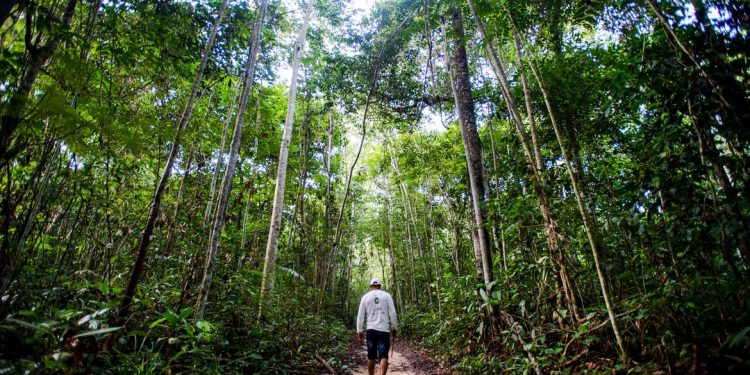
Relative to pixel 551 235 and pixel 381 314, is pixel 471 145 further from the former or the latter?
pixel 381 314

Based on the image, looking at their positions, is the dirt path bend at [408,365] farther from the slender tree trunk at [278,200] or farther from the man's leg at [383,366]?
the slender tree trunk at [278,200]

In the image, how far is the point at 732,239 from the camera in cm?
251

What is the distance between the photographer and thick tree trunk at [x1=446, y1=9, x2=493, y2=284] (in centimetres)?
555

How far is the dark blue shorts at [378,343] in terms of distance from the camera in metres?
5.48

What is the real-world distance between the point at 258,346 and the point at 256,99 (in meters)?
5.73

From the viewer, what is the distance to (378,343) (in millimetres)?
5582

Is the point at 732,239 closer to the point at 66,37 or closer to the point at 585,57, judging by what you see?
the point at 585,57

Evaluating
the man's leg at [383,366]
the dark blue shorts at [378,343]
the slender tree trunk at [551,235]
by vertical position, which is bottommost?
the man's leg at [383,366]

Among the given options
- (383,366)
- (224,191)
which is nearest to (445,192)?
(383,366)

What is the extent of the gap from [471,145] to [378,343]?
3.84 meters

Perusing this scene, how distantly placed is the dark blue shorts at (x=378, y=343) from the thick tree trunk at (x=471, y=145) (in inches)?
73.7

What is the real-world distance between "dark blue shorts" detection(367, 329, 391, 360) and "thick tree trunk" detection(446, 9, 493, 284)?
6.14 feet

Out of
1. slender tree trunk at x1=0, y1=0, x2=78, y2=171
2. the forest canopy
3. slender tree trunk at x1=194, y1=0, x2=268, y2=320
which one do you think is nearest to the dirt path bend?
the forest canopy

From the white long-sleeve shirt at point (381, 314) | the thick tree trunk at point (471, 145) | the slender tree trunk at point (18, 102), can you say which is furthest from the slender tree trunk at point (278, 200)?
the slender tree trunk at point (18, 102)
